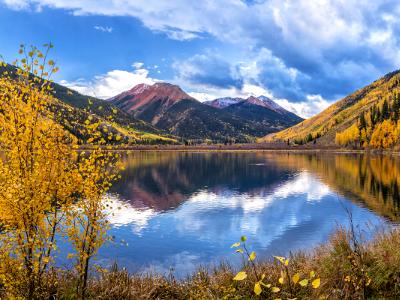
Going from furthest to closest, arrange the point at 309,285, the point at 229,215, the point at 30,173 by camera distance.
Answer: the point at 229,215 < the point at 309,285 < the point at 30,173

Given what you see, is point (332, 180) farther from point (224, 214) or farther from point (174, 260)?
point (174, 260)

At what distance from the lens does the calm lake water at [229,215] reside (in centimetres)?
3656

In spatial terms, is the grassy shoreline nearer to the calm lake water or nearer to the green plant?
the green plant

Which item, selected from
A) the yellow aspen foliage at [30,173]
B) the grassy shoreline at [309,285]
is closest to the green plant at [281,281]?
the grassy shoreline at [309,285]

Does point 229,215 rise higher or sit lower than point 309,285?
lower

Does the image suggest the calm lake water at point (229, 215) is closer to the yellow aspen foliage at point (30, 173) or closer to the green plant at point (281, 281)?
the yellow aspen foliage at point (30, 173)

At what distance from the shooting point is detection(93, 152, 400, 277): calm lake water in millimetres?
36562

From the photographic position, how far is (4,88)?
11.7 meters

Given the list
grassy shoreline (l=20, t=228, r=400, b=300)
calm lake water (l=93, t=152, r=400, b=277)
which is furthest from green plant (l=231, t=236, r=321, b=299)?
calm lake water (l=93, t=152, r=400, b=277)

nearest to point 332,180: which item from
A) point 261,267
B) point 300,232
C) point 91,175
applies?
point 300,232

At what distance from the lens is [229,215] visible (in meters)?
57.6

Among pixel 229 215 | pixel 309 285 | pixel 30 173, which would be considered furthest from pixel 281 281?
pixel 229 215

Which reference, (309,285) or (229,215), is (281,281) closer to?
(309,285)

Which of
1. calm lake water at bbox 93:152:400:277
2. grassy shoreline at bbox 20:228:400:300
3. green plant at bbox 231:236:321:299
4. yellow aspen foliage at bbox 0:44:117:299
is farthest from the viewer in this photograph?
calm lake water at bbox 93:152:400:277
